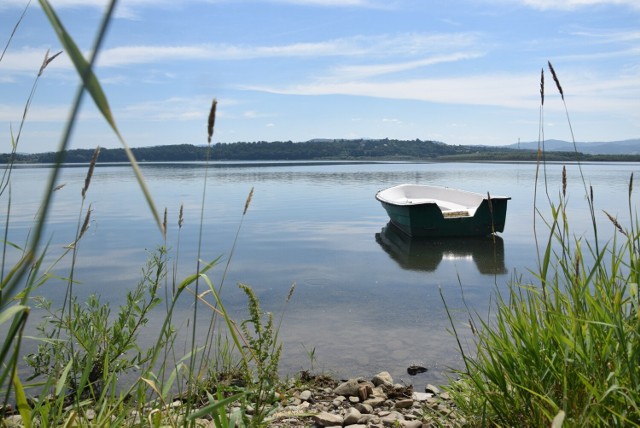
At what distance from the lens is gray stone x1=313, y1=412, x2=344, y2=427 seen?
391 centimetres

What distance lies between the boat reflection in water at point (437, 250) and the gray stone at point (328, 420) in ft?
23.2

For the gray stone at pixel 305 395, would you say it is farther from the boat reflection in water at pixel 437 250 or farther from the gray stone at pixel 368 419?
the boat reflection in water at pixel 437 250

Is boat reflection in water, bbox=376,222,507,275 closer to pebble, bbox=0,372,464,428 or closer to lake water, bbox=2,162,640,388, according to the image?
lake water, bbox=2,162,640,388

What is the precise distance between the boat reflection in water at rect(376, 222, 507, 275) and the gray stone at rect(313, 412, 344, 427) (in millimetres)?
7057

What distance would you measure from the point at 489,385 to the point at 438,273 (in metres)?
7.96

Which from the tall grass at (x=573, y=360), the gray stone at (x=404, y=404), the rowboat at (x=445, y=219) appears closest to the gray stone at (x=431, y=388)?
the gray stone at (x=404, y=404)

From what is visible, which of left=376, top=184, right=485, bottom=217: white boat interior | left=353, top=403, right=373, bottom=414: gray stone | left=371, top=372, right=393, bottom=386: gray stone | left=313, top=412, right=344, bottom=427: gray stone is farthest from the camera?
left=376, top=184, right=485, bottom=217: white boat interior

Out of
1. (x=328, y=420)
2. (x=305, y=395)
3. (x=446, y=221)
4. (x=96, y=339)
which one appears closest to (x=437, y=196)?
(x=446, y=221)

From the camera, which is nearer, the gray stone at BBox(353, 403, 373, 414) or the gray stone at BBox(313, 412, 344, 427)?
the gray stone at BBox(313, 412, 344, 427)

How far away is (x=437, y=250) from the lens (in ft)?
43.8

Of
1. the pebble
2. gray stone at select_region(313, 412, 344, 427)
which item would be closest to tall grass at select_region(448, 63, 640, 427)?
the pebble

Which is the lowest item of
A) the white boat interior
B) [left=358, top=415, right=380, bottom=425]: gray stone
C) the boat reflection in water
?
the boat reflection in water

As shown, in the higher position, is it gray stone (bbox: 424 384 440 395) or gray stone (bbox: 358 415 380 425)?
gray stone (bbox: 358 415 380 425)

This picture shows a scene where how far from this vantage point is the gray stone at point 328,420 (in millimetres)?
3908
